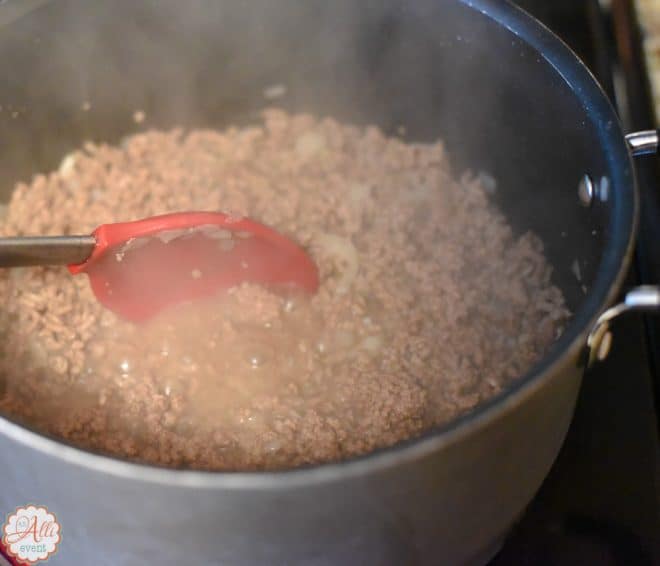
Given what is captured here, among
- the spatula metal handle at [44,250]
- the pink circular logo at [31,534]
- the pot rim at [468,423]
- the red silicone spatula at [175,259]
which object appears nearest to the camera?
the pot rim at [468,423]

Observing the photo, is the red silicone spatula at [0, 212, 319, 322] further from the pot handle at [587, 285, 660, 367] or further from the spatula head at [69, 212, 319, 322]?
the pot handle at [587, 285, 660, 367]

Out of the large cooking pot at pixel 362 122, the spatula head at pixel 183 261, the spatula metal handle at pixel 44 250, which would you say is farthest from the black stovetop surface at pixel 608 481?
the spatula metal handle at pixel 44 250

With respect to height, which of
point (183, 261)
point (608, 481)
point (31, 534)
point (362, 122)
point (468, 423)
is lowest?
point (608, 481)

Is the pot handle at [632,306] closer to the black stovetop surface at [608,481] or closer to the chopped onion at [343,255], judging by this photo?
the black stovetop surface at [608,481]

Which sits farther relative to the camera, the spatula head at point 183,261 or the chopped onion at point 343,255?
the chopped onion at point 343,255

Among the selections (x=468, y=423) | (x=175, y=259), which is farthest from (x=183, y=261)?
(x=468, y=423)

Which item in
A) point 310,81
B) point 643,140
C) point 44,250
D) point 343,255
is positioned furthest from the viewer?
point 310,81

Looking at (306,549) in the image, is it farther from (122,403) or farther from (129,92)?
(129,92)

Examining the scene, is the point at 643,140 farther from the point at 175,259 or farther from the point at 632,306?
the point at 175,259
